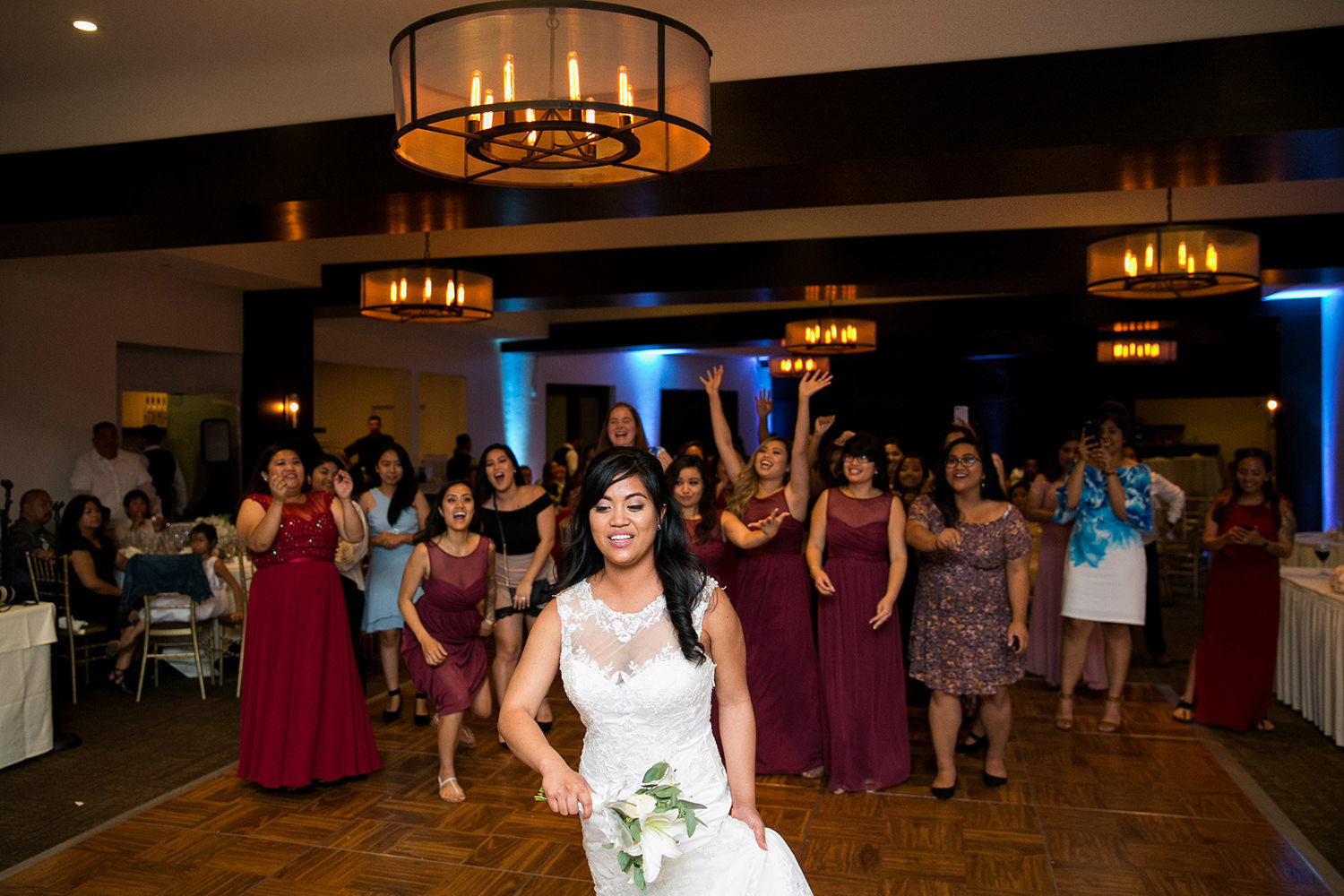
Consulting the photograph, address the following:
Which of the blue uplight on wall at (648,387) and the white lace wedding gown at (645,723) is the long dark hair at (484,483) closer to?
the white lace wedding gown at (645,723)

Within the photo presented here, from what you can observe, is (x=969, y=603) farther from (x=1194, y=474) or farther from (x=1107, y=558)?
(x=1194, y=474)

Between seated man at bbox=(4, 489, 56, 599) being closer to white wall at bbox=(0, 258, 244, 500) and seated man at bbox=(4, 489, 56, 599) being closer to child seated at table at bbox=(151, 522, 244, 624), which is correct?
child seated at table at bbox=(151, 522, 244, 624)

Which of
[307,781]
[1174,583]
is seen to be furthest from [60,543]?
[1174,583]

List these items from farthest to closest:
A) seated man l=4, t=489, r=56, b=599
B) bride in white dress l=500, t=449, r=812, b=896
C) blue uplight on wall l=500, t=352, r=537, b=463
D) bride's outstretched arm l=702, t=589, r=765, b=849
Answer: blue uplight on wall l=500, t=352, r=537, b=463, seated man l=4, t=489, r=56, b=599, bride's outstretched arm l=702, t=589, r=765, b=849, bride in white dress l=500, t=449, r=812, b=896

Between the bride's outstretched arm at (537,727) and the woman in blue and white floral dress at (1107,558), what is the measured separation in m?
3.97

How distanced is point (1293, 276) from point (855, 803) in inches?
244

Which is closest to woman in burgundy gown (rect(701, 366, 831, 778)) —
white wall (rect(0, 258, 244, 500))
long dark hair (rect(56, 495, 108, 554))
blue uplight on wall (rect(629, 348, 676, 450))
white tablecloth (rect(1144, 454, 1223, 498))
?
long dark hair (rect(56, 495, 108, 554))

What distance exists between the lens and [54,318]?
335 inches

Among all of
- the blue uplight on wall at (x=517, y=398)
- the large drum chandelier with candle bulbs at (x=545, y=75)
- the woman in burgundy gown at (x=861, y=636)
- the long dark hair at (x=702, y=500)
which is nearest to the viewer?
the large drum chandelier with candle bulbs at (x=545, y=75)

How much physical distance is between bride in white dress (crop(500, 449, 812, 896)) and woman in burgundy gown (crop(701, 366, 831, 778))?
241 cm

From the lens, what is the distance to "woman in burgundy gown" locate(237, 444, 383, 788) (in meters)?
4.39

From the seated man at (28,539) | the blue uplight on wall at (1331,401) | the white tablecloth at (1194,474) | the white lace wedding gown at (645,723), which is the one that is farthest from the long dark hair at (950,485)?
the white tablecloth at (1194,474)

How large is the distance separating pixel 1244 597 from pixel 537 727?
4.65m

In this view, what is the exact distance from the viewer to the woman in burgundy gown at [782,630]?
4.62 meters
